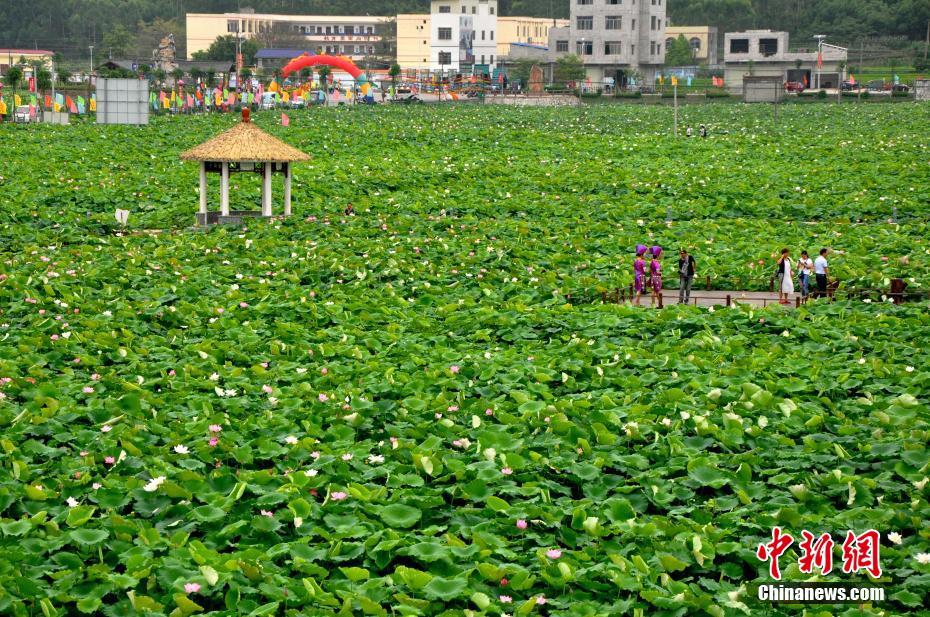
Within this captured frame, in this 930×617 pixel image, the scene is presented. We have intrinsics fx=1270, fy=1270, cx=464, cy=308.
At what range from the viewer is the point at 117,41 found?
97.1 metres

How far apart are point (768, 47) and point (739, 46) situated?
188cm

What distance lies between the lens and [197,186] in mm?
28984

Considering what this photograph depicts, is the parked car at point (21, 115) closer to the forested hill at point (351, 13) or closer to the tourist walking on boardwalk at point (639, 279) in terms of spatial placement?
the tourist walking on boardwalk at point (639, 279)

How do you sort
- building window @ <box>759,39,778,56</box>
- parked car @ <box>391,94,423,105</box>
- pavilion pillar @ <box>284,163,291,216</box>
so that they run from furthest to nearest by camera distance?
building window @ <box>759,39,778,56</box>
parked car @ <box>391,94,423,105</box>
pavilion pillar @ <box>284,163,291,216</box>

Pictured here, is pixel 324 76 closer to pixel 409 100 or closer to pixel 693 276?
pixel 409 100

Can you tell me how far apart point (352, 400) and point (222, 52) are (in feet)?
293

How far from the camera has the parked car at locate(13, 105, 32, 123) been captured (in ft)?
158

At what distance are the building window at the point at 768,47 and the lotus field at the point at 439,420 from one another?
5844 cm

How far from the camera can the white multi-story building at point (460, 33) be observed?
94.9 meters

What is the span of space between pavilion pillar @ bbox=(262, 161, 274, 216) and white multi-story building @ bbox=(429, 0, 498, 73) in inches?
2759

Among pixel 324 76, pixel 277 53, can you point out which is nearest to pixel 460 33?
pixel 277 53

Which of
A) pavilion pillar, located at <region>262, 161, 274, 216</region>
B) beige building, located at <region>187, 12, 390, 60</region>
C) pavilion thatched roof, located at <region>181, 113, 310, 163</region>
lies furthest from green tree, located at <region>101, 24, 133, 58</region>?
pavilion pillar, located at <region>262, 161, 274, 216</region>

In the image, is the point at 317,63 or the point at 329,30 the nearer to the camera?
the point at 317,63

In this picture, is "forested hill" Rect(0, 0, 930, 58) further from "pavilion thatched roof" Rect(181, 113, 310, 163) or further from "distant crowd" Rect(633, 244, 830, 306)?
"distant crowd" Rect(633, 244, 830, 306)
